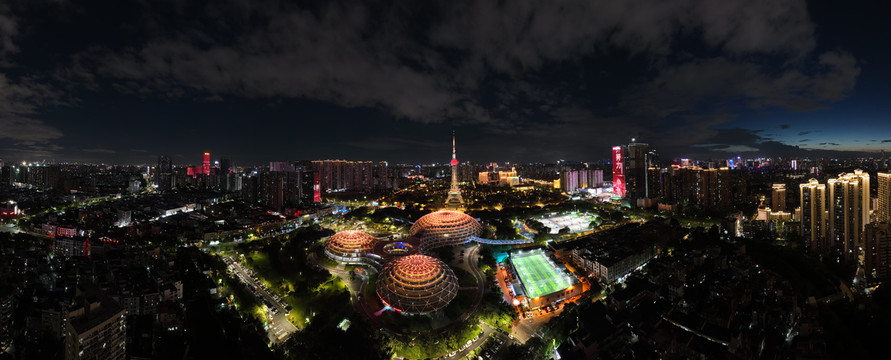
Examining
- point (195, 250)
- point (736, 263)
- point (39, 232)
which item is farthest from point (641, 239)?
point (39, 232)

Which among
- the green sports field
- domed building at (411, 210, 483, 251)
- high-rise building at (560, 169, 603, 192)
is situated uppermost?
high-rise building at (560, 169, 603, 192)

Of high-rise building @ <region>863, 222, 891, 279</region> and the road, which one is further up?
high-rise building @ <region>863, 222, 891, 279</region>

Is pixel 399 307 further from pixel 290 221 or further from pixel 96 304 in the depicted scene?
pixel 290 221

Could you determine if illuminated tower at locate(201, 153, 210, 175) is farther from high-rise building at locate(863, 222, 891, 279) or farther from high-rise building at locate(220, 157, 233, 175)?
high-rise building at locate(863, 222, 891, 279)

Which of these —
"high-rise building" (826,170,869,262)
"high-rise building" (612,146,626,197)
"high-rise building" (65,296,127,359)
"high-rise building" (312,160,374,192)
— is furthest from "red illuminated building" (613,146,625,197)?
"high-rise building" (65,296,127,359)

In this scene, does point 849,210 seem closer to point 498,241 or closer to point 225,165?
point 498,241

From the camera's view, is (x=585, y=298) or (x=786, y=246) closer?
(x=585, y=298)

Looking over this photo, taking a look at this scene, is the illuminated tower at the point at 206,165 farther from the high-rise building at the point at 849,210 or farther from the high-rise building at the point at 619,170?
the high-rise building at the point at 849,210
